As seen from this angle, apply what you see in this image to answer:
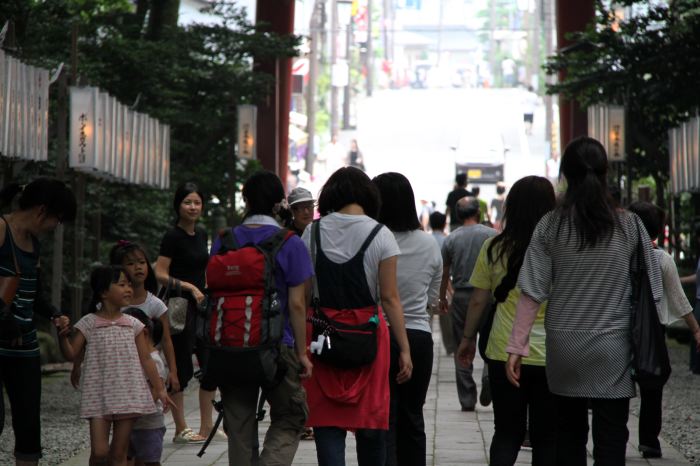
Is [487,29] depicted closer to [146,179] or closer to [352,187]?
[146,179]

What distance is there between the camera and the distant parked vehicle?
177 feet

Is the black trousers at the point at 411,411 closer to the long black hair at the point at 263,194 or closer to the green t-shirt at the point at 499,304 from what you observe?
the green t-shirt at the point at 499,304

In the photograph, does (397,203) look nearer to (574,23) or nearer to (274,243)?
(274,243)

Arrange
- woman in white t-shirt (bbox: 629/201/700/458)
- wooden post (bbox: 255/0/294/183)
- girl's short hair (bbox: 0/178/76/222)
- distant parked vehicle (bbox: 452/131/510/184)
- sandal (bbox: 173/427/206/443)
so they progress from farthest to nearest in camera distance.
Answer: distant parked vehicle (bbox: 452/131/510/184)
wooden post (bbox: 255/0/294/183)
sandal (bbox: 173/427/206/443)
woman in white t-shirt (bbox: 629/201/700/458)
girl's short hair (bbox: 0/178/76/222)

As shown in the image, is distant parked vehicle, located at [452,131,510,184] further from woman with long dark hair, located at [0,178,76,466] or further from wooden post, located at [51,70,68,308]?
woman with long dark hair, located at [0,178,76,466]

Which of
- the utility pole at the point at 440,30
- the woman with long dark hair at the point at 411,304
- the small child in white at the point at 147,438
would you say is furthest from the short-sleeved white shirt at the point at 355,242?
the utility pole at the point at 440,30

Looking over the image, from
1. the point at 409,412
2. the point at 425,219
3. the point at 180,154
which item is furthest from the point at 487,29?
the point at 409,412

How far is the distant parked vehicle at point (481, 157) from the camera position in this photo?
53844 mm

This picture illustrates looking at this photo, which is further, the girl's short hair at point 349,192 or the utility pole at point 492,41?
the utility pole at point 492,41

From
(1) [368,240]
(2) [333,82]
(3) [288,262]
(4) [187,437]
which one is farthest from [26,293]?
(2) [333,82]

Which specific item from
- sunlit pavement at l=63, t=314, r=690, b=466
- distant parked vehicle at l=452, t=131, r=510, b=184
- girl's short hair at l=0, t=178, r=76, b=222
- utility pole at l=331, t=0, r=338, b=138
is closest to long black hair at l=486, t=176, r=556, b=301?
girl's short hair at l=0, t=178, r=76, b=222

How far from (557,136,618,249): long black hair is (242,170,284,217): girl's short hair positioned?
1.31m

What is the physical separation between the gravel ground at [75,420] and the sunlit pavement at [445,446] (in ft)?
0.60

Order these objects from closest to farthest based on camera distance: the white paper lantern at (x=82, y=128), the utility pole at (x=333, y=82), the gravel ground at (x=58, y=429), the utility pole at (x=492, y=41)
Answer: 1. the gravel ground at (x=58, y=429)
2. the white paper lantern at (x=82, y=128)
3. the utility pole at (x=333, y=82)
4. the utility pole at (x=492, y=41)
